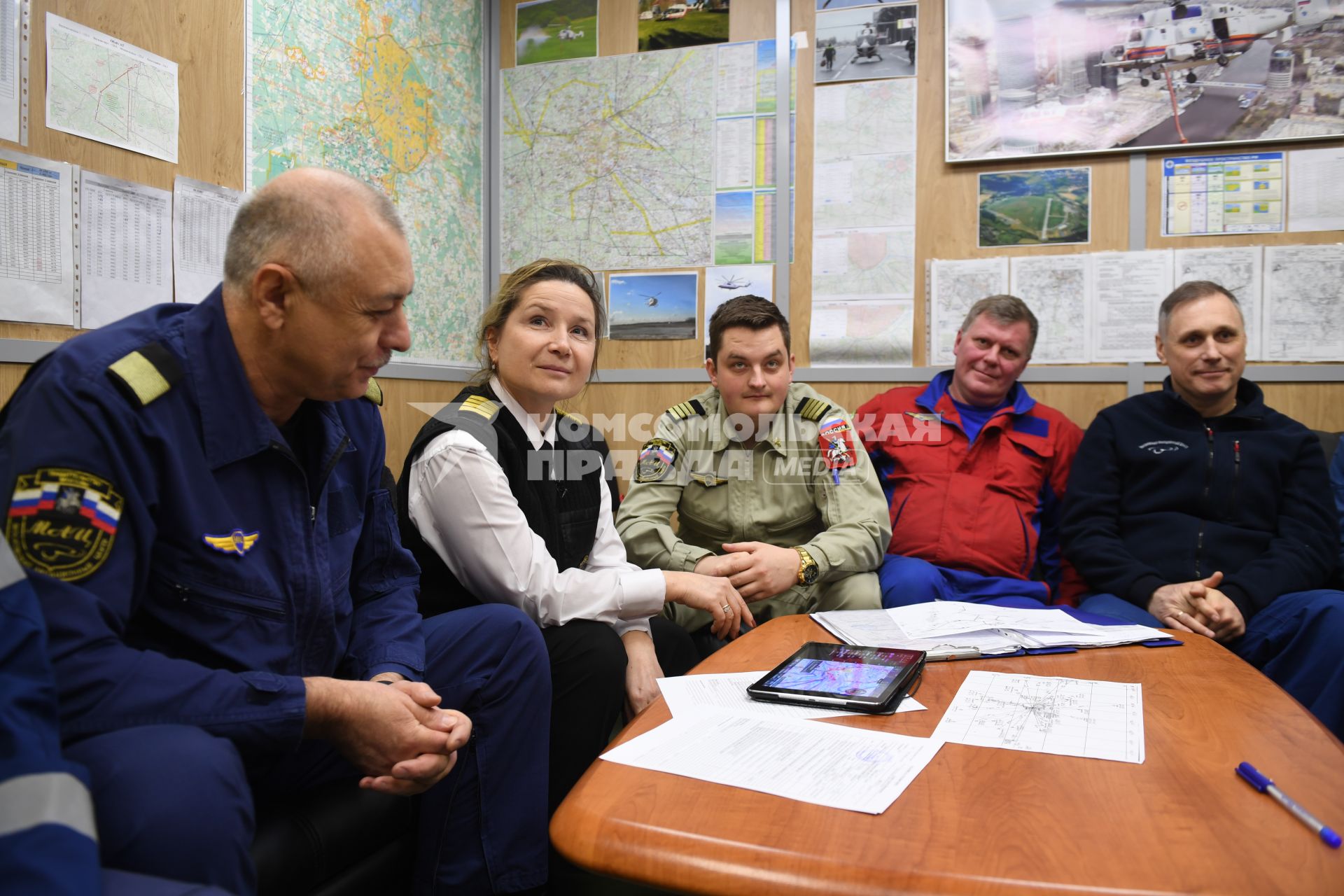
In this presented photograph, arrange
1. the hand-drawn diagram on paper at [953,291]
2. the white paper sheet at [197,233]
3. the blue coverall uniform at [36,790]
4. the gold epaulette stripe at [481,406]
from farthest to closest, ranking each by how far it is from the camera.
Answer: the hand-drawn diagram on paper at [953,291] < the white paper sheet at [197,233] < the gold epaulette stripe at [481,406] < the blue coverall uniform at [36,790]

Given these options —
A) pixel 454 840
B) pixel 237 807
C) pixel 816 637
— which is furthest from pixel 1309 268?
pixel 237 807

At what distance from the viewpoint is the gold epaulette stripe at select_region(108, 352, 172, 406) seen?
0.92 metres

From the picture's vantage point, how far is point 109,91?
1608mm

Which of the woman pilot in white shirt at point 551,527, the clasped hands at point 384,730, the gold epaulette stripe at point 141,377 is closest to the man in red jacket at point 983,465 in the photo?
the woman pilot in white shirt at point 551,527

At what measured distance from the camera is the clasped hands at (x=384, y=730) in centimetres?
98

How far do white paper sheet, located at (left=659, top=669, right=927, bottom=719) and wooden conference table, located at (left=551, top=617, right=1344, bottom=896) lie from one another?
6 cm

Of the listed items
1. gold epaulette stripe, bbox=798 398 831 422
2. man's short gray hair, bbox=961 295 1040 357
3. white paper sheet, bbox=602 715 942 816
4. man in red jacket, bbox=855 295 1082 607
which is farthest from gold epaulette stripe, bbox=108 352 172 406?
man's short gray hair, bbox=961 295 1040 357

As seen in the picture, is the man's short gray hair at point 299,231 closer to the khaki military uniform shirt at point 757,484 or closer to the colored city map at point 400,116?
the colored city map at point 400,116

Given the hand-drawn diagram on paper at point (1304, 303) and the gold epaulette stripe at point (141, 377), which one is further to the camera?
the hand-drawn diagram on paper at point (1304, 303)

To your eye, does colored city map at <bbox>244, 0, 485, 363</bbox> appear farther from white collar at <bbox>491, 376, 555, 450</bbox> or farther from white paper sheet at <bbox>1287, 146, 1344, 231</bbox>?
white paper sheet at <bbox>1287, 146, 1344, 231</bbox>

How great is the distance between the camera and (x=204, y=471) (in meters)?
0.98

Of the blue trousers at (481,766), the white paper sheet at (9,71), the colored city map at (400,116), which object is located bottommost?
the blue trousers at (481,766)

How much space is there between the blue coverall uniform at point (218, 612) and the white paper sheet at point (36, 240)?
65 centimetres

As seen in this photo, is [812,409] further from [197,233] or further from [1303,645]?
[197,233]
